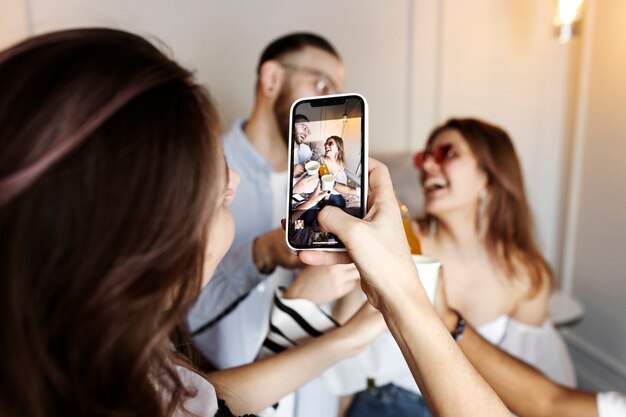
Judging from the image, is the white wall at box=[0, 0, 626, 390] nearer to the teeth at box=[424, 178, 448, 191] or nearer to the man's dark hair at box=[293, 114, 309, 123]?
the teeth at box=[424, 178, 448, 191]

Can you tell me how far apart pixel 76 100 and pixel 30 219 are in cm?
12

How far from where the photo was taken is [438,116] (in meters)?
2.15

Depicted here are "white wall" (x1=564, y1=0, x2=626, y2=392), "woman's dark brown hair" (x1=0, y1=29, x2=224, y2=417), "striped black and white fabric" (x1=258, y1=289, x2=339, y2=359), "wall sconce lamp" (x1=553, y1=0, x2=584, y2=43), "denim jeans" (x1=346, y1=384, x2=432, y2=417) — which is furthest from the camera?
"wall sconce lamp" (x1=553, y1=0, x2=584, y2=43)

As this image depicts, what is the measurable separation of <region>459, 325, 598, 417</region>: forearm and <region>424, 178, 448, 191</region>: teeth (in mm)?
624

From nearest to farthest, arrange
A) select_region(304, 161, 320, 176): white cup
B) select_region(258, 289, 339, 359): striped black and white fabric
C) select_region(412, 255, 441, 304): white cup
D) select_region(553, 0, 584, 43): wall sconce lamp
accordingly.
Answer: select_region(304, 161, 320, 176): white cup, select_region(412, 255, 441, 304): white cup, select_region(258, 289, 339, 359): striped black and white fabric, select_region(553, 0, 584, 43): wall sconce lamp

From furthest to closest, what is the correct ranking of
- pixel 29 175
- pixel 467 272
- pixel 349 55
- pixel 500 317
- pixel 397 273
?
pixel 349 55
pixel 467 272
pixel 500 317
pixel 397 273
pixel 29 175

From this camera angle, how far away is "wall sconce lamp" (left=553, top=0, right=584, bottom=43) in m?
1.78

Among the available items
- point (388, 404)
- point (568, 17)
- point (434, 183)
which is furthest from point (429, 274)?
point (568, 17)

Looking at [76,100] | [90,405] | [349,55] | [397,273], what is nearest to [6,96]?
[76,100]

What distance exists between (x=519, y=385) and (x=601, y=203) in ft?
3.16

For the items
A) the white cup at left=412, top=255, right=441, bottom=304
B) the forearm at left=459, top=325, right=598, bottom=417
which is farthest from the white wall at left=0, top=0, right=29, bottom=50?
the forearm at left=459, top=325, right=598, bottom=417

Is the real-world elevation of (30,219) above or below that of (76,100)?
below

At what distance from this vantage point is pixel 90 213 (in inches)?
18.3

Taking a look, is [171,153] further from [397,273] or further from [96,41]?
[397,273]
